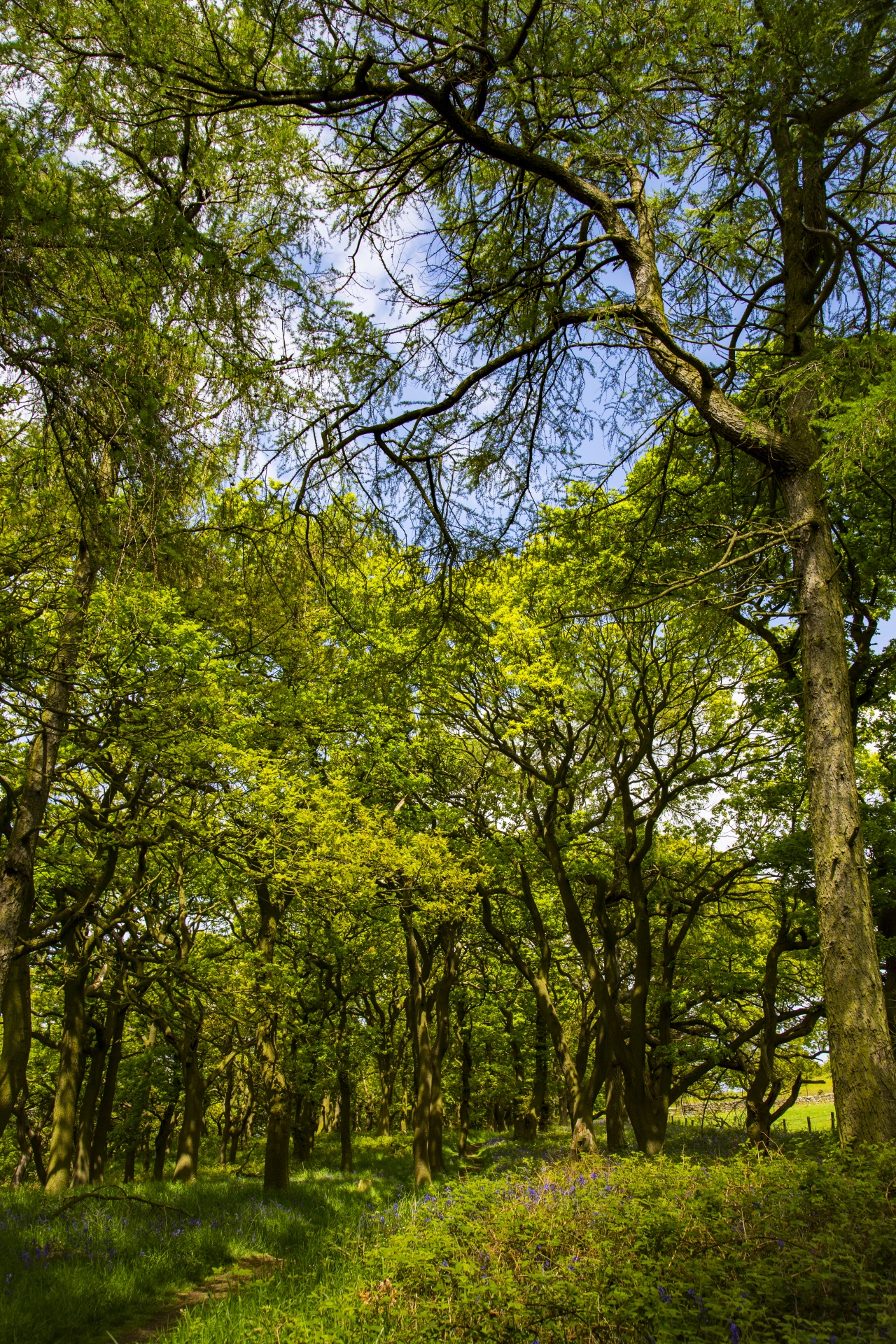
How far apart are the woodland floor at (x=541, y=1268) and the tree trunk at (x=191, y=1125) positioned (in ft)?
25.8

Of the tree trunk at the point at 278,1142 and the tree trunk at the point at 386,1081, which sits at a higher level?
the tree trunk at the point at 278,1142

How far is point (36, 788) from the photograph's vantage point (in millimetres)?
6934

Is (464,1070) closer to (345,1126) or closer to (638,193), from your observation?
(345,1126)

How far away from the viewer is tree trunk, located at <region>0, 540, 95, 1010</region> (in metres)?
6.20

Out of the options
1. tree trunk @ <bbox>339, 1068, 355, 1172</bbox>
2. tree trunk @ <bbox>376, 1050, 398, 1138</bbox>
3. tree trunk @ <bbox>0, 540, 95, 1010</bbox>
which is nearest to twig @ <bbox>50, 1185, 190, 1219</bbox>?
tree trunk @ <bbox>0, 540, 95, 1010</bbox>

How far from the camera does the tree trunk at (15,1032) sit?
19.0 ft

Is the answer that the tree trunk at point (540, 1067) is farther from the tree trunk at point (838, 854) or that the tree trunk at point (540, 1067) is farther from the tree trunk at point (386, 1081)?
the tree trunk at point (838, 854)

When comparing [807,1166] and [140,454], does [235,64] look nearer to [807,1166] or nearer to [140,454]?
[140,454]

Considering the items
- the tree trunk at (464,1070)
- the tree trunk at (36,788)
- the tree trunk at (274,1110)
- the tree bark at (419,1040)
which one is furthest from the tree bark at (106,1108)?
the tree trunk at (36,788)

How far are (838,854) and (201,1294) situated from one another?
22.0 ft

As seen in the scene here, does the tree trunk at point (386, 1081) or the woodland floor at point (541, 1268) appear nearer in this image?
the woodland floor at point (541, 1268)

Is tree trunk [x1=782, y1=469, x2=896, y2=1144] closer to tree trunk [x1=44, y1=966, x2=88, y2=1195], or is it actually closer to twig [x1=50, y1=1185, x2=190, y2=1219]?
twig [x1=50, y1=1185, x2=190, y2=1219]

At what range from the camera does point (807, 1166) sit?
170 inches

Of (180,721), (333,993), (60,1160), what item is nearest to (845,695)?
(180,721)
